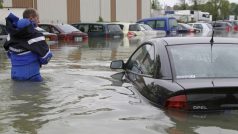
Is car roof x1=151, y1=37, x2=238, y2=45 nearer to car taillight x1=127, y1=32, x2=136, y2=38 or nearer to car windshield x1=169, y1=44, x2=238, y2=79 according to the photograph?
car windshield x1=169, y1=44, x2=238, y2=79

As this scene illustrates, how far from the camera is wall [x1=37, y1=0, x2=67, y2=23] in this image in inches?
1796

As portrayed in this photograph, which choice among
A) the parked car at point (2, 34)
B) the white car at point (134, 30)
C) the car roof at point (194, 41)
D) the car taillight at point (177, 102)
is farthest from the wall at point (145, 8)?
the car taillight at point (177, 102)

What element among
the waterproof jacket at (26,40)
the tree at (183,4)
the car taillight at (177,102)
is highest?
the tree at (183,4)

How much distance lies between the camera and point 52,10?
154 ft

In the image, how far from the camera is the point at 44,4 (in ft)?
150

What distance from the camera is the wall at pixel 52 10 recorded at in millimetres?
45625

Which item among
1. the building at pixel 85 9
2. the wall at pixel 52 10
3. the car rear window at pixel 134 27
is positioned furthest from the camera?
the wall at pixel 52 10

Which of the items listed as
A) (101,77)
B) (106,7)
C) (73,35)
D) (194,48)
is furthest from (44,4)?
(194,48)

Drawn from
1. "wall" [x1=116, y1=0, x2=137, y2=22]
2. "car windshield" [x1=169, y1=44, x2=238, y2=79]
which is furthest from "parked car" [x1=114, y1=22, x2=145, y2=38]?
"car windshield" [x1=169, y1=44, x2=238, y2=79]

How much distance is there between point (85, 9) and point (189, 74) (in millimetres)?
46311

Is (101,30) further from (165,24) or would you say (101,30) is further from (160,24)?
(160,24)

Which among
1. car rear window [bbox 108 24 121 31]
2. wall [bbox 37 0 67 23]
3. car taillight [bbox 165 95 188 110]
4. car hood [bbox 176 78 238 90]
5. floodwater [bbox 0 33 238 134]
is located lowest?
floodwater [bbox 0 33 238 134]

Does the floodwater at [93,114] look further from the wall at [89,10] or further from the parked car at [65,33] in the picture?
the wall at [89,10]

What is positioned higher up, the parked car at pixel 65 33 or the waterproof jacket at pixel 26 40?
the waterproof jacket at pixel 26 40
